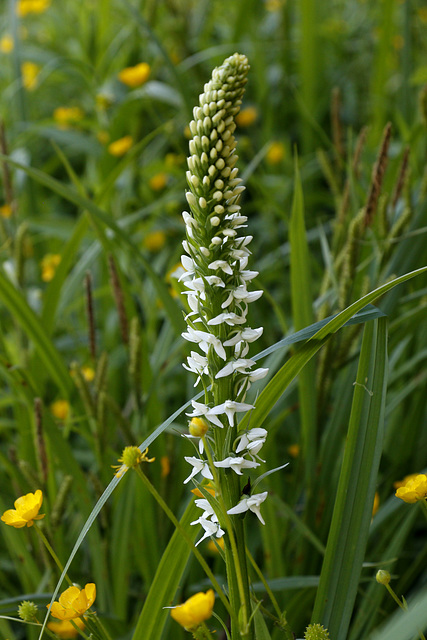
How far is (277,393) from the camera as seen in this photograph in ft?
2.47

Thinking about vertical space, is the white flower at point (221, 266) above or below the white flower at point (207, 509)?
above

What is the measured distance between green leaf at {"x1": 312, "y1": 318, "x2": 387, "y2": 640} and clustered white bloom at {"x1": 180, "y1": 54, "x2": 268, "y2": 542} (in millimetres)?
198

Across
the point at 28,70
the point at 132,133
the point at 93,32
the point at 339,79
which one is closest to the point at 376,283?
the point at 132,133

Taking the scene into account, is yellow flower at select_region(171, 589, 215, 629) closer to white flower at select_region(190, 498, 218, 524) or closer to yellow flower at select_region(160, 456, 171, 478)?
white flower at select_region(190, 498, 218, 524)

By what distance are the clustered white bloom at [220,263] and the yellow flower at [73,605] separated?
0.56 feet

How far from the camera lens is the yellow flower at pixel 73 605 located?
69 centimetres

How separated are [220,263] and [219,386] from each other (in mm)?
133

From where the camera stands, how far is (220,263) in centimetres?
63

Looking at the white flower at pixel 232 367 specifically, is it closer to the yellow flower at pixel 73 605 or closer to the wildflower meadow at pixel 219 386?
the wildflower meadow at pixel 219 386

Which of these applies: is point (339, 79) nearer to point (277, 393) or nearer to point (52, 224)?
point (52, 224)

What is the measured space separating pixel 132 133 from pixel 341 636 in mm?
2101

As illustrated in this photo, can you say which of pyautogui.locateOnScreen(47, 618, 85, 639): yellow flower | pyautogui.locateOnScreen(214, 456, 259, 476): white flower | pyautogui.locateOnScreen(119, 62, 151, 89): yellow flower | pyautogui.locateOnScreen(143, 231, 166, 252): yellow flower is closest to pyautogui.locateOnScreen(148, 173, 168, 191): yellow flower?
pyautogui.locateOnScreen(143, 231, 166, 252): yellow flower

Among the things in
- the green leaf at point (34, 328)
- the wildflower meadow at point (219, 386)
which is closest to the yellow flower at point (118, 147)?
the wildflower meadow at point (219, 386)

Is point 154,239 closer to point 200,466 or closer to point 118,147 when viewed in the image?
point 118,147
